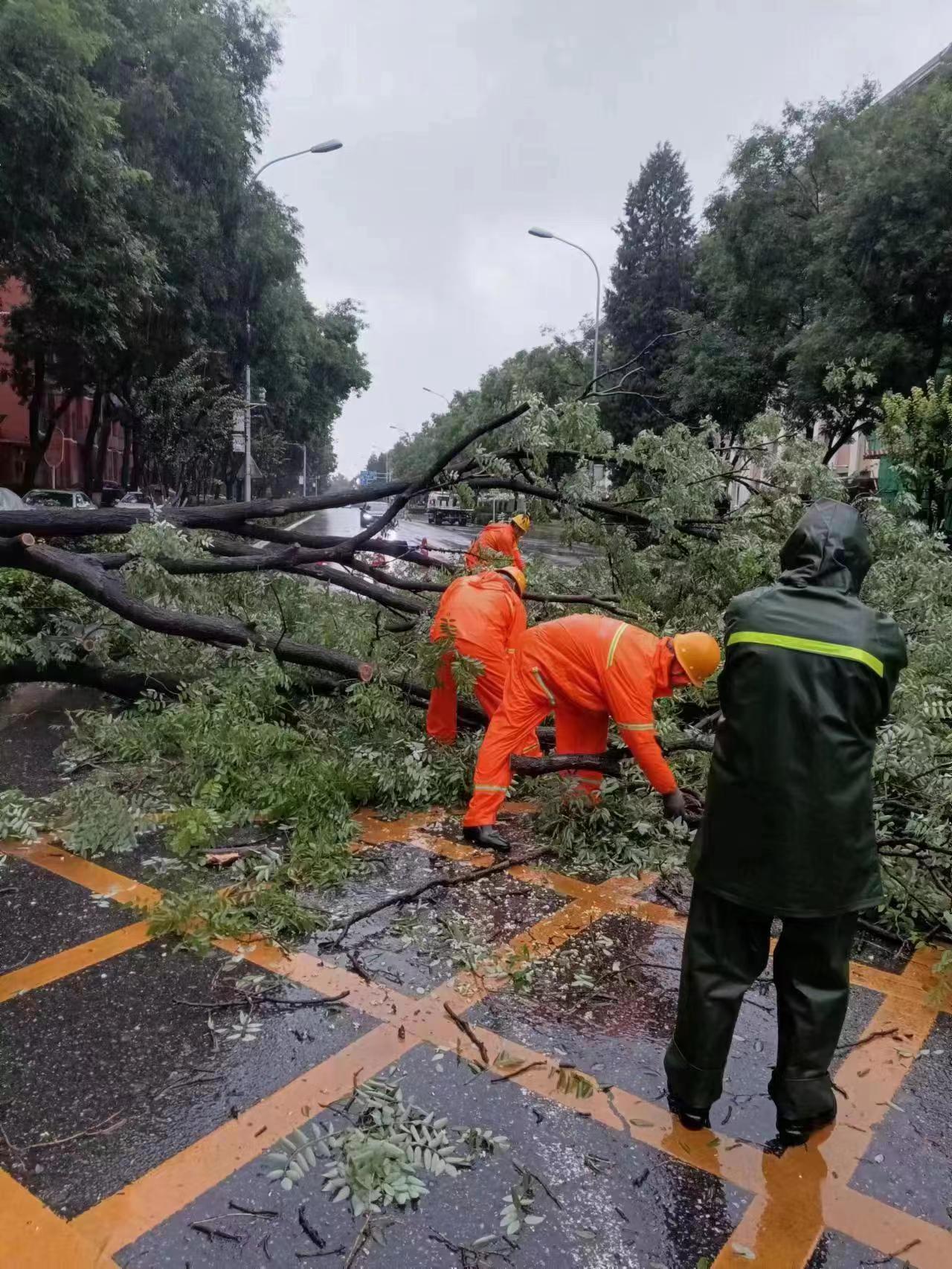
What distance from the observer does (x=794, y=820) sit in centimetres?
225

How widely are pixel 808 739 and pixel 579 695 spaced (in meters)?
2.12

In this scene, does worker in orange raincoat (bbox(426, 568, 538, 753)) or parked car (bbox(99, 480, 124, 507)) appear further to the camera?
parked car (bbox(99, 480, 124, 507))

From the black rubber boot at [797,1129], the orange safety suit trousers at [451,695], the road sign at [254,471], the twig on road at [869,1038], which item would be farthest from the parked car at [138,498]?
the black rubber boot at [797,1129]

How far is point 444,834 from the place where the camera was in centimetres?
455

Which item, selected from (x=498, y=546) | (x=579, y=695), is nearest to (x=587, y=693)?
(x=579, y=695)

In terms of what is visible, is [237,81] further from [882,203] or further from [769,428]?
[769,428]

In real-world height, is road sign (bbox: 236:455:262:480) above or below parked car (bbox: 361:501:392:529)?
above

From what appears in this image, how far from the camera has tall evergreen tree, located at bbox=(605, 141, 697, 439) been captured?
32219 mm

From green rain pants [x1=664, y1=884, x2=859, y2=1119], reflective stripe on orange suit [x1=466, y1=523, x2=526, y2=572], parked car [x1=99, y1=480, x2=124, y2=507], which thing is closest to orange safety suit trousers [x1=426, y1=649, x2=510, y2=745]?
reflective stripe on orange suit [x1=466, y1=523, x2=526, y2=572]

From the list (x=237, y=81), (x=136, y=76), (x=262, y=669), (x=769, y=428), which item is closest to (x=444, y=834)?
(x=262, y=669)

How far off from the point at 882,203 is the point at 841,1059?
1645 cm

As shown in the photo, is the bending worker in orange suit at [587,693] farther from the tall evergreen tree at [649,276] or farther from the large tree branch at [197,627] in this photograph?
the tall evergreen tree at [649,276]

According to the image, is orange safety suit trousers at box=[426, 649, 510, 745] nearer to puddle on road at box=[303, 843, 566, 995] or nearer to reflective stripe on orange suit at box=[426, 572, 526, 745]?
reflective stripe on orange suit at box=[426, 572, 526, 745]

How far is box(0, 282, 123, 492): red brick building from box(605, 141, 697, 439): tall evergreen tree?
1832 centimetres
